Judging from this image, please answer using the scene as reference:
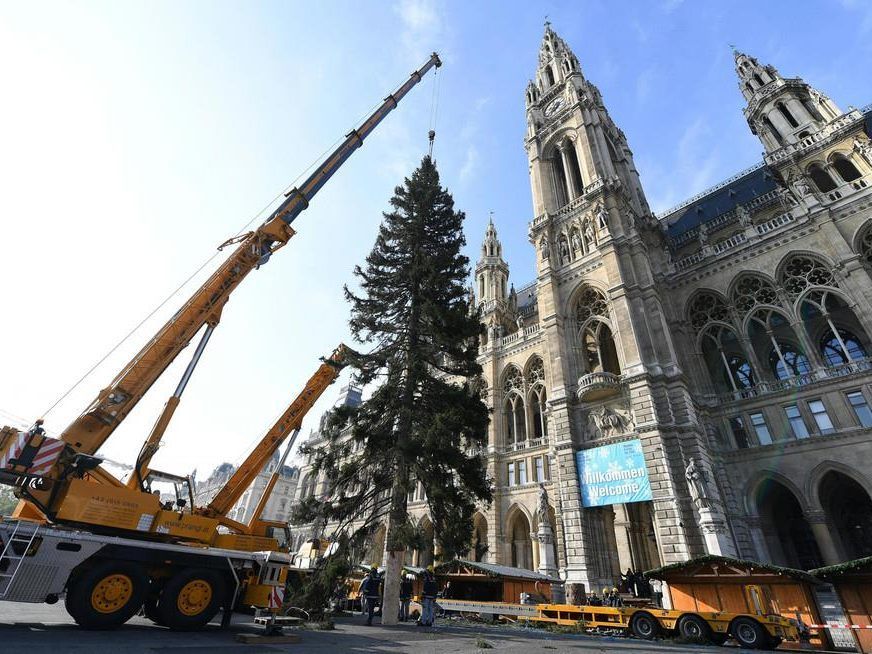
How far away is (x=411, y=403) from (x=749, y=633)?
33.5 feet

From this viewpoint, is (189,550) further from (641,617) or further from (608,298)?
(608,298)

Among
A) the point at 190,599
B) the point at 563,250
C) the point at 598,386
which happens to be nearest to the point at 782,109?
the point at 563,250

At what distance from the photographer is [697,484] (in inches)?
751

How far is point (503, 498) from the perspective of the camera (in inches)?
1185

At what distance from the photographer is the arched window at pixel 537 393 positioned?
31969 millimetres

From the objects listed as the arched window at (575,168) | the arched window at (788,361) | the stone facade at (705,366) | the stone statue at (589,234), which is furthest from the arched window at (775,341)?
the arched window at (575,168)

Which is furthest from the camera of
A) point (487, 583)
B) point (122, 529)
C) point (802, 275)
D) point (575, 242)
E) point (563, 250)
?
point (563, 250)

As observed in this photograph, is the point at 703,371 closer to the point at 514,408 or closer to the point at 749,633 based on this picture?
the point at 514,408

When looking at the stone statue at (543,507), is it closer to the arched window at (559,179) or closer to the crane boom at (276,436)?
the crane boom at (276,436)

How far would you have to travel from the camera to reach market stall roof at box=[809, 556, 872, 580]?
10367 millimetres

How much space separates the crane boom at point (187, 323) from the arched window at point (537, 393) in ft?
72.4

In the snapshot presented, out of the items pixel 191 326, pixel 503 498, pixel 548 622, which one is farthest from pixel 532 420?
pixel 191 326

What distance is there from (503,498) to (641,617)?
18519 mm

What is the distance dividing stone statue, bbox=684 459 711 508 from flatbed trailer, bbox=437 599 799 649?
8376 millimetres
